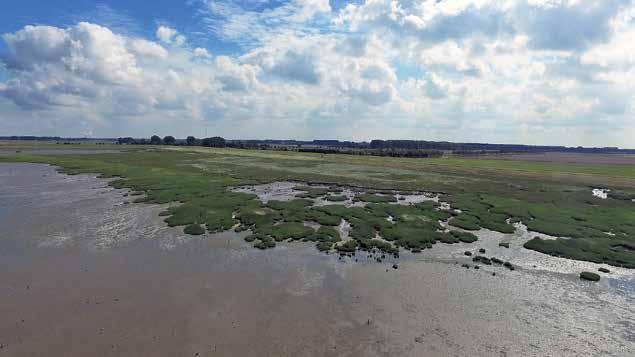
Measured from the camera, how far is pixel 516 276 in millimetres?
23438

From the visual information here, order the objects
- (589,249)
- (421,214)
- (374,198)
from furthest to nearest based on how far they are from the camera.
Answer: (374,198), (421,214), (589,249)

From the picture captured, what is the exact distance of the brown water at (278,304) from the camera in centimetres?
1572

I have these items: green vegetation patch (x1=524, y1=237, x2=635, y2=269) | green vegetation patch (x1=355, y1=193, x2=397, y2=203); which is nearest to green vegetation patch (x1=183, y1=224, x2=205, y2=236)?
green vegetation patch (x1=355, y1=193, x2=397, y2=203)

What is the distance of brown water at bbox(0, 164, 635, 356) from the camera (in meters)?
15.7

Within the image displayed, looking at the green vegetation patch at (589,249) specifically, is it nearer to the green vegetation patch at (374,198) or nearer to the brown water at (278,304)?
the brown water at (278,304)

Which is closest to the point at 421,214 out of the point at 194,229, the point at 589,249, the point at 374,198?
the point at 374,198

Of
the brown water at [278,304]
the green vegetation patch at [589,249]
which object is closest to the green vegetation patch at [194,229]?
the brown water at [278,304]

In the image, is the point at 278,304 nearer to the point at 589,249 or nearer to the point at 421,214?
the point at 421,214

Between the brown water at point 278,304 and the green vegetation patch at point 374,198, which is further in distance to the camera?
the green vegetation patch at point 374,198

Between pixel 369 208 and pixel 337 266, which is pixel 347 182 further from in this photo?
pixel 337 266

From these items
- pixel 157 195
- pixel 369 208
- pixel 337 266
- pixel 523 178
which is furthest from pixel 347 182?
pixel 337 266

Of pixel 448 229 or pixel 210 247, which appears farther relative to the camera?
pixel 448 229

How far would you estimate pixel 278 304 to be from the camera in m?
19.1

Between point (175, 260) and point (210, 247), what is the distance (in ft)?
10.8
